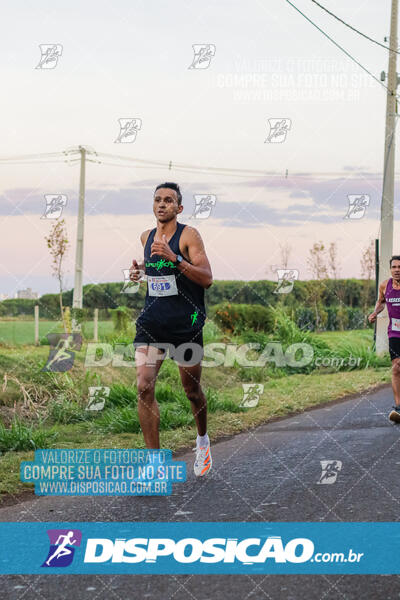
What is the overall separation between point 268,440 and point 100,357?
16.4 feet

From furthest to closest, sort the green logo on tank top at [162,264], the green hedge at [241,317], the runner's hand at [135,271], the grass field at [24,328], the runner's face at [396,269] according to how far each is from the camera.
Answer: the grass field at [24,328] < the green hedge at [241,317] < the runner's face at [396,269] < the runner's hand at [135,271] < the green logo on tank top at [162,264]

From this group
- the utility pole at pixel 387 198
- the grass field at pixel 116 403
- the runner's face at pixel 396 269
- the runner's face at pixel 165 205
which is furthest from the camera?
the utility pole at pixel 387 198

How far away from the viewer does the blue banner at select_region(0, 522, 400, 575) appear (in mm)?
4410

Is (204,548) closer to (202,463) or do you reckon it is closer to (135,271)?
(202,463)

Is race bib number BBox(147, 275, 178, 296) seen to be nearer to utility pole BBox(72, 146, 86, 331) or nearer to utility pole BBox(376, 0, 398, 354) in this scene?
utility pole BBox(376, 0, 398, 354)

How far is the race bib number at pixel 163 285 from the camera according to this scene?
20.5ft

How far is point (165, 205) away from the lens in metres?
6.34

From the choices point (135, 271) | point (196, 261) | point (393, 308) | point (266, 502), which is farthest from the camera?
point (393, 308)

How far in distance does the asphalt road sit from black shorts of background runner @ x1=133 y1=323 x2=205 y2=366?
3.34 feet

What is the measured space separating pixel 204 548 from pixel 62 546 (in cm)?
87

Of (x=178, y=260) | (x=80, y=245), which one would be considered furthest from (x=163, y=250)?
(x=80, y=245)

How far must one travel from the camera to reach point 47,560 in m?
4.58

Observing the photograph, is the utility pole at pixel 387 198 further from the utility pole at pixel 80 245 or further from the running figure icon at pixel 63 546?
the running figure icon at pixel 63 546

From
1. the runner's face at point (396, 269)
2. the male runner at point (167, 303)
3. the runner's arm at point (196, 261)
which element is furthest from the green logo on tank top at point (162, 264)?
the runner's face at point (396, 269)
